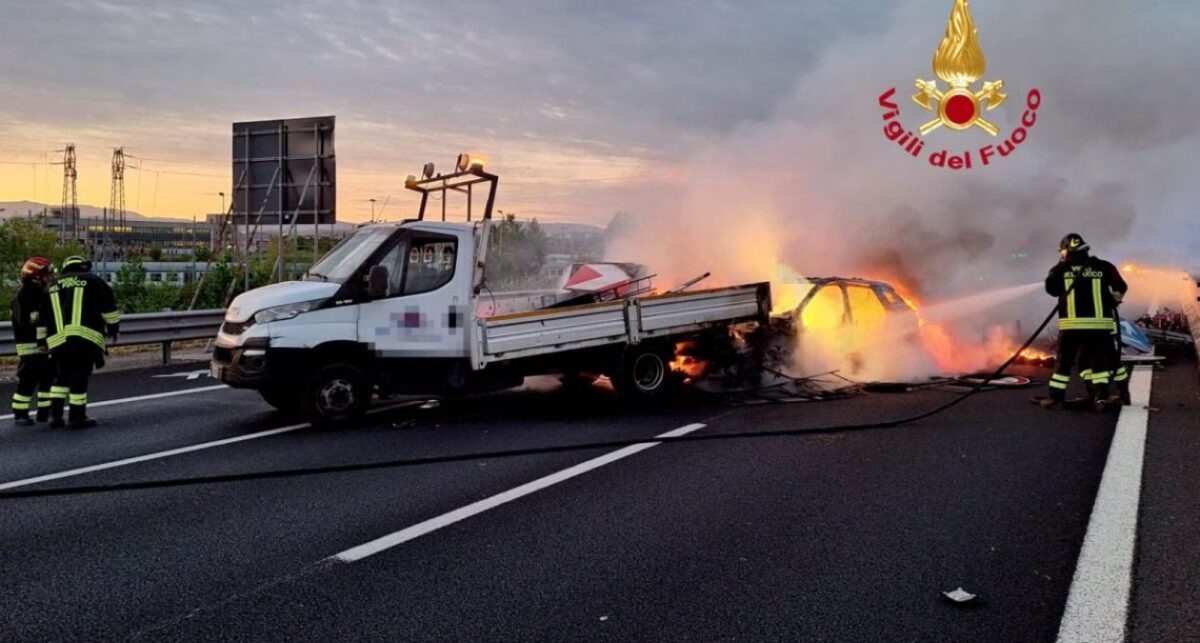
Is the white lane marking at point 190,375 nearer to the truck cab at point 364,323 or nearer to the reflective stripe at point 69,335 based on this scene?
the reflective stripe at point 69,335

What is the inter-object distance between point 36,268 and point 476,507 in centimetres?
612

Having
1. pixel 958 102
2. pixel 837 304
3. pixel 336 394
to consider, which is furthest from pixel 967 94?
pixel 336 394

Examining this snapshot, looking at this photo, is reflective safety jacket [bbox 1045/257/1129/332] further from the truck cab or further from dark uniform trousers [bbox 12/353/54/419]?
dark uniform trousers [bbox 12/353/54/419]

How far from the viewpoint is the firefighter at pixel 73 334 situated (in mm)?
8023

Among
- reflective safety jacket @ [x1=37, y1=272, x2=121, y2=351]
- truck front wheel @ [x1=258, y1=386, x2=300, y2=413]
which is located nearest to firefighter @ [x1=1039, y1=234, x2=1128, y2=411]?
truck front wheel @ [x1=258, y1=386, x2=300, y2=413]

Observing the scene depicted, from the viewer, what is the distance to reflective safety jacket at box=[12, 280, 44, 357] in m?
8.38

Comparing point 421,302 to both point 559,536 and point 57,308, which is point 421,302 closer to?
point 57,308

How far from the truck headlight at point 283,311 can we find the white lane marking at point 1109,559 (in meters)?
6.44

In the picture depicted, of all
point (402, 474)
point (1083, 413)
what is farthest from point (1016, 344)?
point (402, 474)

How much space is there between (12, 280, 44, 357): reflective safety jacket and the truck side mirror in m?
3.42

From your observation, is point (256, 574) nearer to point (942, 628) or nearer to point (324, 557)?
point (324, 557)

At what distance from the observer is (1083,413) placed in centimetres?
871

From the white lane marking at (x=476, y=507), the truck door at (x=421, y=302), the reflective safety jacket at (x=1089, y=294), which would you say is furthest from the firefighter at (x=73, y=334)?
the reflective safety jacket at (x=1089, y=294)

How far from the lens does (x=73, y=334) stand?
803 centimetres
